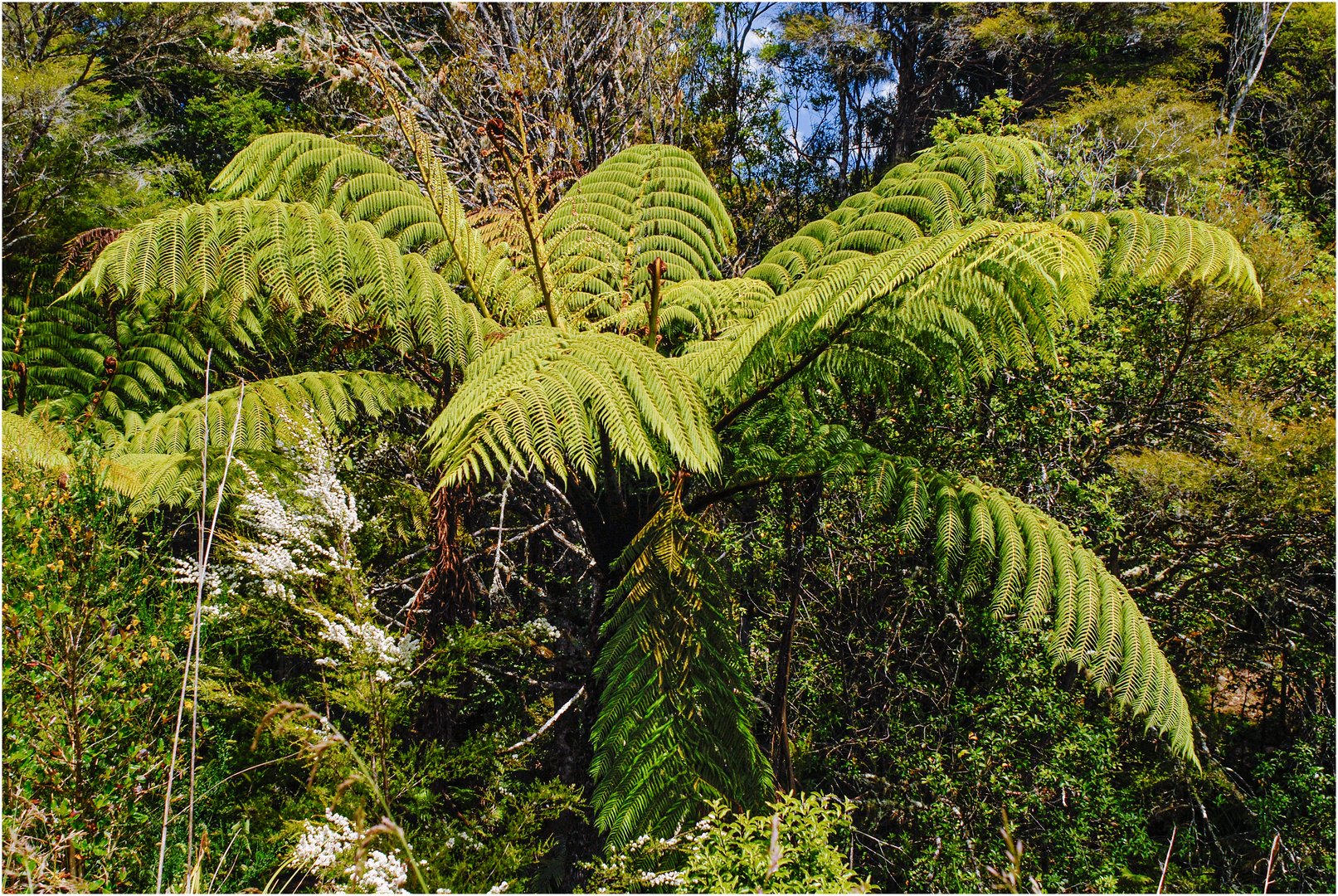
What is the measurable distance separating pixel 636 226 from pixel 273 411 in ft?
5.08

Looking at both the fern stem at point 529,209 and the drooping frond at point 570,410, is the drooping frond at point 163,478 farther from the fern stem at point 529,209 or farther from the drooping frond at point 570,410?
the fern stem at point 529,209

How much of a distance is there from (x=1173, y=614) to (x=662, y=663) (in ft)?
8.66

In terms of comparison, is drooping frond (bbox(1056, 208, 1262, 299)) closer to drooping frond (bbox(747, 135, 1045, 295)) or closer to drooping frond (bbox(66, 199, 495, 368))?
drooping frond (bbox(747, 135, 1045, 295))

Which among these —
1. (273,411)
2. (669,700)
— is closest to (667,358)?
(669,700)

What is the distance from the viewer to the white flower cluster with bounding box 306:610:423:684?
7.34 feet

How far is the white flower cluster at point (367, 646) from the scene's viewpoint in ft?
7.34

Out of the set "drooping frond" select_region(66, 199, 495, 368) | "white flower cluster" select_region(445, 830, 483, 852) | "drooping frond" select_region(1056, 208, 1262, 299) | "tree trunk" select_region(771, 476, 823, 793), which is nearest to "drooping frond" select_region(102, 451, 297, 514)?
"drooping frond" select_region(66, 199, 495, 368)

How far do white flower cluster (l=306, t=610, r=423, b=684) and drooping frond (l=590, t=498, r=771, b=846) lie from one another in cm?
60

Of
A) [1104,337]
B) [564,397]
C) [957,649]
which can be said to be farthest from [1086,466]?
[564,397]

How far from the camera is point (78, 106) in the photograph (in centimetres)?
793

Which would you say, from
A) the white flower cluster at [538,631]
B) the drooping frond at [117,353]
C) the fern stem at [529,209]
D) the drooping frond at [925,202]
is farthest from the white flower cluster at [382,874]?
the drooping frond at [117,353]

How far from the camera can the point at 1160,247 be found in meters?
2.36

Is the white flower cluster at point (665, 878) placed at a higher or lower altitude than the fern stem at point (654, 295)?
lower

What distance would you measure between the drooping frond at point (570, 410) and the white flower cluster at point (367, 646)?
0.60 m
